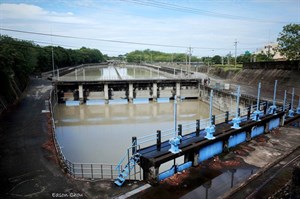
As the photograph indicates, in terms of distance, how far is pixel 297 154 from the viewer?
9969mm

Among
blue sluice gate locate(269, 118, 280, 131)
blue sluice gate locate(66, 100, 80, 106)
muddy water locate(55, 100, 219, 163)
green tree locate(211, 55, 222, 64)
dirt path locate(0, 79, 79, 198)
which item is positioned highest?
green tree locate(211, 55, 222, 64)

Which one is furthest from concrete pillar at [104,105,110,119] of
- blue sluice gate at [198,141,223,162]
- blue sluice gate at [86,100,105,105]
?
blue sluice gate at [198,141,223,162]

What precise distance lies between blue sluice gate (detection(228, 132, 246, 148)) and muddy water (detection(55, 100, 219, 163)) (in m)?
6.61

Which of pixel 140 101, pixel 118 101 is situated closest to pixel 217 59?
pixel 140 101

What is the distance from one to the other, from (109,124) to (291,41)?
78.1ft

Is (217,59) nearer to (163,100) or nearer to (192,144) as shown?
(163,100)

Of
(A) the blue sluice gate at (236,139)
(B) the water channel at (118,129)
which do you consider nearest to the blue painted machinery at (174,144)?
(B) the water channel at (118,129)

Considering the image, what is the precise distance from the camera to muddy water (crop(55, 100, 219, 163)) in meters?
14.6

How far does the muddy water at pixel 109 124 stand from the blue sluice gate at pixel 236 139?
6.61 meters

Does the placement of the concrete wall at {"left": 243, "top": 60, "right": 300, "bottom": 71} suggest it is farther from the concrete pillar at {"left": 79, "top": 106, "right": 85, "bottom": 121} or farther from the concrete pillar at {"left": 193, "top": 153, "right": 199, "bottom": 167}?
the concrete pillar at {"left": 79, "top": 106, "right": 85, "bottom": 121}

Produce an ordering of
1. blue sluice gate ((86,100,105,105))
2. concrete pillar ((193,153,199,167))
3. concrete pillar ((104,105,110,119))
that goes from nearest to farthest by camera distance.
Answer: concrete pillar ((193,153,199,167)) → concrete pillar ((104,105,110,119)) → blue sluice gate ((86,100,105,105))

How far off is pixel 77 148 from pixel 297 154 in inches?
513

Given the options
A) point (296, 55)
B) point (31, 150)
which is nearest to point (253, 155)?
point (31, 150)

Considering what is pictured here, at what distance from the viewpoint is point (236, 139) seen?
1126 cm
